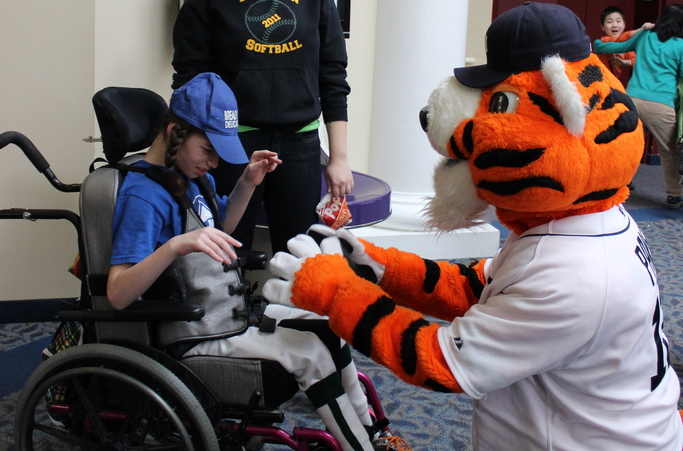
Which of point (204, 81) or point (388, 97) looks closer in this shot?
point (204, 81)

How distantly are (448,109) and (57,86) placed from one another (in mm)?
1844

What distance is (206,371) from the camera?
1416 mm

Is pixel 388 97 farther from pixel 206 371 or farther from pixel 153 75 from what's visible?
pixel 206 371

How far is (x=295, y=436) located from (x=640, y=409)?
2.44 feet

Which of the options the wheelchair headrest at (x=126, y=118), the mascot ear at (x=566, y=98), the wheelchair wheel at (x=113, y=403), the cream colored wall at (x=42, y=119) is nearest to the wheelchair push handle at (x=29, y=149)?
the wheelchair headrest at (x=126, y=118)

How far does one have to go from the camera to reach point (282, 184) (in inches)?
74.4

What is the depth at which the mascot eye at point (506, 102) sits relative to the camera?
1.11m

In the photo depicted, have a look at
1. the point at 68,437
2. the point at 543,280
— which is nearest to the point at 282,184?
the point at 68,437

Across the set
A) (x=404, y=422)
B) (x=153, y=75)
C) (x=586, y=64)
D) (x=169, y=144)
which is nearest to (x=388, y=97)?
(x=153, y=75)

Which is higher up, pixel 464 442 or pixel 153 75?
pixel 153 75

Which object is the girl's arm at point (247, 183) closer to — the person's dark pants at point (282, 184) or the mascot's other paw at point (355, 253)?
the person's dark pants at point (282, 184)

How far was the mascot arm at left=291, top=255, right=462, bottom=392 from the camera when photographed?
1.12 meters

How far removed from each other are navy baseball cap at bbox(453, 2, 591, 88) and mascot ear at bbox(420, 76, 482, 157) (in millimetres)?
29

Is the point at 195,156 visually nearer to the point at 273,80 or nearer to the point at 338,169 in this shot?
the point at 273,80
